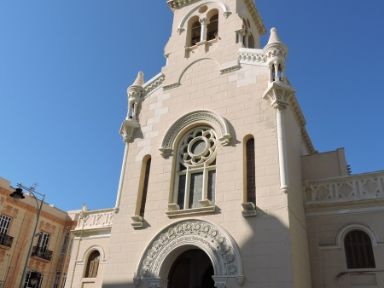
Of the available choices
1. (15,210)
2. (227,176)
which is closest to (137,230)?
(227,176)

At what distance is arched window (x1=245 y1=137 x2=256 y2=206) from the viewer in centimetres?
1583

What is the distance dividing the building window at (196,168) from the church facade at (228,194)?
2.1 inches

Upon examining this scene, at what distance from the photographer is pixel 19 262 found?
32.6 metres

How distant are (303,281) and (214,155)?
647 centimetres

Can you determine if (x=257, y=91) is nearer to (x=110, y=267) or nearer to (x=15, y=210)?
(x=110, y=267)

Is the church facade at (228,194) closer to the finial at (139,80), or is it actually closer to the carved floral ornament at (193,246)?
the carved floral ornament at (193,246)

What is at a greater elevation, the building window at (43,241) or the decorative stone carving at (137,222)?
the building window at (43,241)

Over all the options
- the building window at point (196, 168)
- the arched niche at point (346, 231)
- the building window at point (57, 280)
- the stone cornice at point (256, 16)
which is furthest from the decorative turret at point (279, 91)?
the building window at point (57, 280)

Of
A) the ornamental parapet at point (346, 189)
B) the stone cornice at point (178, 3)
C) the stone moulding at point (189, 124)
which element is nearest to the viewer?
the ornamental parapet at point (346, 189)

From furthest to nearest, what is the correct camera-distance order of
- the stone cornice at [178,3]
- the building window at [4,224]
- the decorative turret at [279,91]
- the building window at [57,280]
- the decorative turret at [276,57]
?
the building window at [57,280] → the building window at [4,224] → the stone cornice at [178,3] → the decorative turret at [276,57] → the decorative turret at [279,91]

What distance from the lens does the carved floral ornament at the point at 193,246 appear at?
1448 centimetres

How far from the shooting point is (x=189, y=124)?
61.5 ft

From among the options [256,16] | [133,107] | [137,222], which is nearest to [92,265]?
[137,222]

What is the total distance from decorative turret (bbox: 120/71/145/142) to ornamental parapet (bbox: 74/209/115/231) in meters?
4.45
